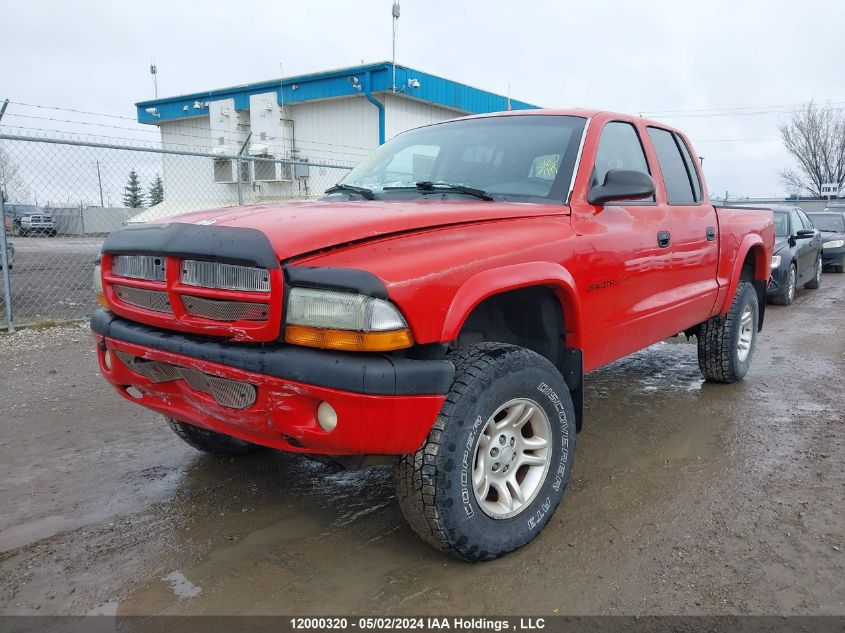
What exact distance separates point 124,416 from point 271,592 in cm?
262

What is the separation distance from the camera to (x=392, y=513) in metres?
3.02

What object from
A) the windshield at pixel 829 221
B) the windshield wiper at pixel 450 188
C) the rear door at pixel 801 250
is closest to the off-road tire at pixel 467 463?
the windshield wiper at pixel 450 188

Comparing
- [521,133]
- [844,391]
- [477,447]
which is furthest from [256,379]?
[844,391]

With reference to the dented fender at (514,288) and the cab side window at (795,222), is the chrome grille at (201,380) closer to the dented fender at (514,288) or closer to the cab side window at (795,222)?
the dented fender at (514,288)

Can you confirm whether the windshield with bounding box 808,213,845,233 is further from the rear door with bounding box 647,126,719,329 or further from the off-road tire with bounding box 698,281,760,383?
the rear door with bounding box 647,126,719,329

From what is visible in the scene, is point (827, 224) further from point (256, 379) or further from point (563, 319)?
point (256, 379)

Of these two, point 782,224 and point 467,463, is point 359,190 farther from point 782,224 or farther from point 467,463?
point 782,224

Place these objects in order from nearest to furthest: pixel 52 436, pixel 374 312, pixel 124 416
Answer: pixel 374 312 < pixel 52 436 < pixel 124 416

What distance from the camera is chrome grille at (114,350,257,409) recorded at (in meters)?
2.30

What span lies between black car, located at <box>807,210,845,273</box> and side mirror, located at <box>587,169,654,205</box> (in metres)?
13.7

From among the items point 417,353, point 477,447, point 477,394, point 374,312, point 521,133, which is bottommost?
point 477,447

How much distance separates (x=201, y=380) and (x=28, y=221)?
13294 millimetres

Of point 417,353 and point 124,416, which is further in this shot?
point 124,416

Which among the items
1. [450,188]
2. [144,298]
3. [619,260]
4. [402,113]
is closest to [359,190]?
[450,188]
